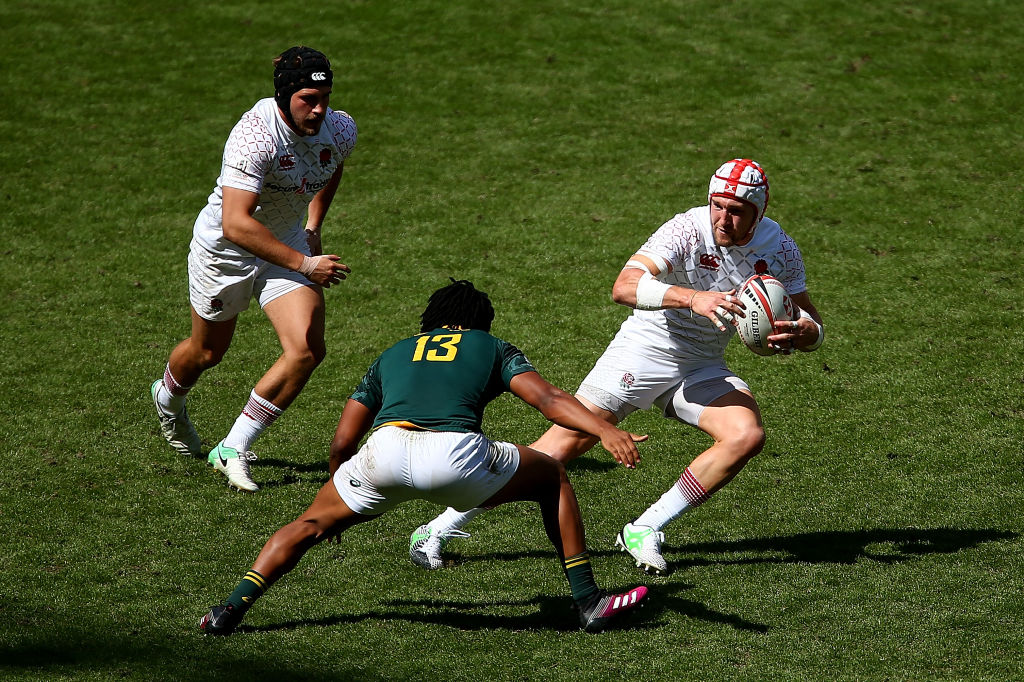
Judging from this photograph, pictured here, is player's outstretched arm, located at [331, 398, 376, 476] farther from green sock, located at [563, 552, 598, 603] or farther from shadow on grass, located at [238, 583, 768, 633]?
green sock, located at [563, 552, 598, 603]

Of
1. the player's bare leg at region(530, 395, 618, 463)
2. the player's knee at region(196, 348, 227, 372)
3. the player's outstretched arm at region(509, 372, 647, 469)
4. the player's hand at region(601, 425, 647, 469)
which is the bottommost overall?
the player's knee at region(196, 348, 227, 372)

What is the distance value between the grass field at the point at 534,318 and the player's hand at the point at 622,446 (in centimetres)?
90

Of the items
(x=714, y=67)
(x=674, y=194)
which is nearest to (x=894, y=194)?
(x=674, y=194)

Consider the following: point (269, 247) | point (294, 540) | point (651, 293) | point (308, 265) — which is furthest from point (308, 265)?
point (651, 293)

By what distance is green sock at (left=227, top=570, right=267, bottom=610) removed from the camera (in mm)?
4566

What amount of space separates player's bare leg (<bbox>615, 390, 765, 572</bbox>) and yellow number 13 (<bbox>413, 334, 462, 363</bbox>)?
149 centimetres

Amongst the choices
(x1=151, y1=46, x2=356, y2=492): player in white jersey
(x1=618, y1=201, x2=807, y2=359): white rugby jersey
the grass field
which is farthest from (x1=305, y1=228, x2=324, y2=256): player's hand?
(x1=618, y1=201, x2=807, y2=359): white rugby jersey

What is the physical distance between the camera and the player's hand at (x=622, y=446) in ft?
13.9

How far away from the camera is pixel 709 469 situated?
17.5ft

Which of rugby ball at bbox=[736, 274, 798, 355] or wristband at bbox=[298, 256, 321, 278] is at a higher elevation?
rugby ball at bbox=[736, 274, 798, 355]

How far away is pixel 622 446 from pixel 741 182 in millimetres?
1581

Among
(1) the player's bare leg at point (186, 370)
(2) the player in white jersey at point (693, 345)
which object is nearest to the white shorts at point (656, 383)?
(2) the player in white jersey at point (693, 345)

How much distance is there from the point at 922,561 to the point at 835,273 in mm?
3880

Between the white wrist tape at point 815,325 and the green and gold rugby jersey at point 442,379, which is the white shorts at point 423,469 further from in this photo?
the white wrist tape at point 815,325
